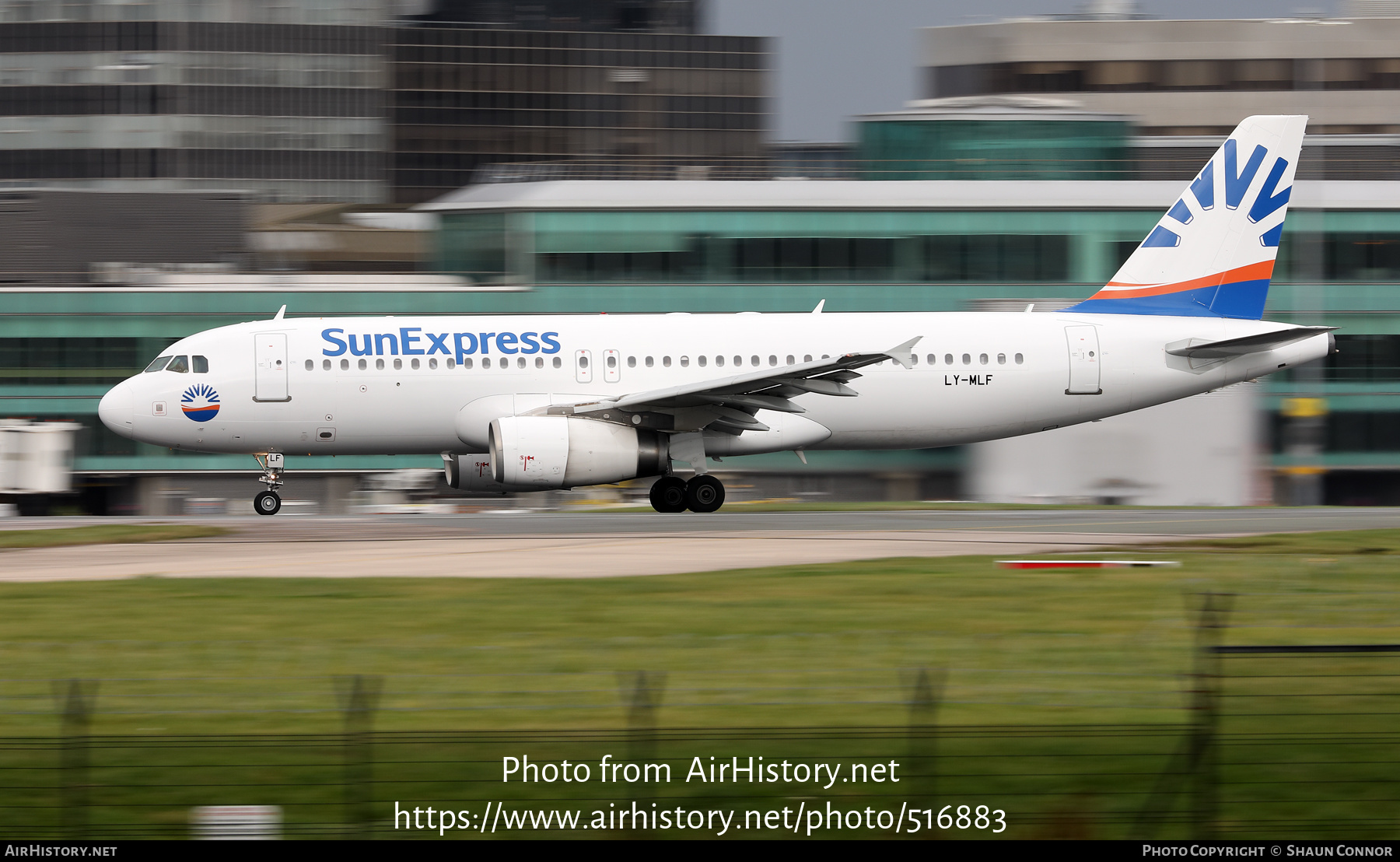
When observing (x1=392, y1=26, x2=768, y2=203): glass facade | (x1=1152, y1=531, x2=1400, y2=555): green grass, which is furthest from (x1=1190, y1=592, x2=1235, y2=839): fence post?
(x1=392, y1=26, x2=768, y2=203): glass facade

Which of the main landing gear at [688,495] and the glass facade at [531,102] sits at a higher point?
the glass facade at [531,102]

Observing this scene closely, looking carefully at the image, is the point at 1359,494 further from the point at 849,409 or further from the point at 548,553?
the point at 548,553

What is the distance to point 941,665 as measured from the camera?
11.6 metres

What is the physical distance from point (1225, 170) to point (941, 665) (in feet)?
76.2

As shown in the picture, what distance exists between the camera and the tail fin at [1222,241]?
103ft

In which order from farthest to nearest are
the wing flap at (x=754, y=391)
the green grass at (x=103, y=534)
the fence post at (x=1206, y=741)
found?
1. the wing flap at (x=754, y=391)
2. the green grass at (x=103, y=534)
3. the fence post at (x=1206, y=741)

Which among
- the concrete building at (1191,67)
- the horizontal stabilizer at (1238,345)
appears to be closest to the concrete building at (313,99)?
the concrete building at (1191,67)

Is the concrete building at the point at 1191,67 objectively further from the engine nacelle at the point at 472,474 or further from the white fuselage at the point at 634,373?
the engine nacelle at the point at 472,474

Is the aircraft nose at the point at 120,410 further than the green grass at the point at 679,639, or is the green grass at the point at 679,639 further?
the aircraft nose at the point at 120,410

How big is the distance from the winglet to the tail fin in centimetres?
411

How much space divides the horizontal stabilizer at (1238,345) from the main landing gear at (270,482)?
1641 cm

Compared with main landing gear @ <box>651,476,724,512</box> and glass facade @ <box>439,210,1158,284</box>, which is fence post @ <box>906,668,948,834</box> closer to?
main landing gear @ <box>651,476,724,512</box>
